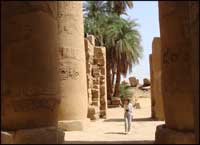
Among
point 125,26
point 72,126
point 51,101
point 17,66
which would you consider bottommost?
point 72,126

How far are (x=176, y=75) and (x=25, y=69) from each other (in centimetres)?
296

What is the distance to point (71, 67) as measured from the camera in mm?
14922

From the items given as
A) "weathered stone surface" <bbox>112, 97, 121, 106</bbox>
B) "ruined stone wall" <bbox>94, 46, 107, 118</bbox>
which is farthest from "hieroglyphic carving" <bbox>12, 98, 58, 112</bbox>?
"weathered stone surface" <bbox>112, 97, 121, 106</bbox>

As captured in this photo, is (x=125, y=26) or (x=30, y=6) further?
(x=125, y=26)

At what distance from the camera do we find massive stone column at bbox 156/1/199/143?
8.84m

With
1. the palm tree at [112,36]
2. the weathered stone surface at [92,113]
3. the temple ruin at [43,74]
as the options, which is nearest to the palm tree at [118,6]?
the palm tree at [112,36]

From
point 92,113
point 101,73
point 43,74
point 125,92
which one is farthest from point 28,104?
point 125,92

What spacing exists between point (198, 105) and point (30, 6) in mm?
3825

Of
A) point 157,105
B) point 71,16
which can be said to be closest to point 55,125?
point 71,16

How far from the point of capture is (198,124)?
7152mm

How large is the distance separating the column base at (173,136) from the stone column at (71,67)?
5.65m

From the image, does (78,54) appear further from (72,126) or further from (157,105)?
(157,105)

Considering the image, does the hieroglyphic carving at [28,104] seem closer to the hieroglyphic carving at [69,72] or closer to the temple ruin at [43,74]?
the temple ruin at [43,74]

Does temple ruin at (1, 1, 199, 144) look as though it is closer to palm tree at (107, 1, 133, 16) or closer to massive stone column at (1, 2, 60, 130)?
massive stone column at (1, 2, 60, 130)
